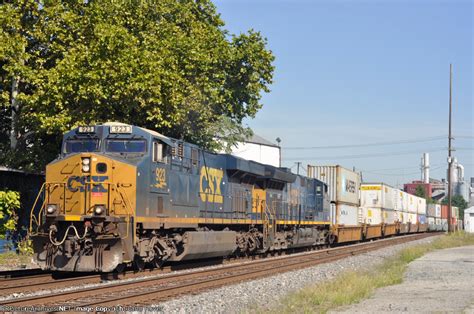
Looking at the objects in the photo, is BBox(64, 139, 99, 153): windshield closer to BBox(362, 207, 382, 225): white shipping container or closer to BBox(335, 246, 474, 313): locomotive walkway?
BBox(335, 246, 474, 313): locomotive walkway

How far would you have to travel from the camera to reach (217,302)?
1256 cm

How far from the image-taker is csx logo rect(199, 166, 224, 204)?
19.6 m

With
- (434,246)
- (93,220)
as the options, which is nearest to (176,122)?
(93,220)

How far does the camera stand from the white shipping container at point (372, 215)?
135ft

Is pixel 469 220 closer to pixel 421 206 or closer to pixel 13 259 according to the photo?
pixel 421 206

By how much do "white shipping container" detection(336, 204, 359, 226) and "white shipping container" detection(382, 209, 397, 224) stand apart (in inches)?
250

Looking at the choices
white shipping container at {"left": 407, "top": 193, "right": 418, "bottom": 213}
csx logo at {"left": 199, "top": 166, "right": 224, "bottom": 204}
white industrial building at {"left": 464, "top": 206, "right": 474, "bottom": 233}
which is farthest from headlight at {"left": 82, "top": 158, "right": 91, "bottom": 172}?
white industrial building at {"left": 464, "top": 206, "right": 474, "bottom": 233}

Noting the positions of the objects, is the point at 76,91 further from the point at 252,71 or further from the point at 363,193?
the point at 363,193

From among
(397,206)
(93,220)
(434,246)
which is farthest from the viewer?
(397,206)

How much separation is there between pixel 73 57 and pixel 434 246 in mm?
24177

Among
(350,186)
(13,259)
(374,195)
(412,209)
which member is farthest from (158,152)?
(412,209)

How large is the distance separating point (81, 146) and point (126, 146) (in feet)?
4.00

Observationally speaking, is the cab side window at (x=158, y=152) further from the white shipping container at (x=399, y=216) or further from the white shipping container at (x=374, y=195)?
the white shipping container at (x=399, y=216)

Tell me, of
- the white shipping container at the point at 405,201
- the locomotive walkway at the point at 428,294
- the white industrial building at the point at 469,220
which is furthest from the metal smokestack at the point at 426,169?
the locomotive walkway at the point at 428,294
